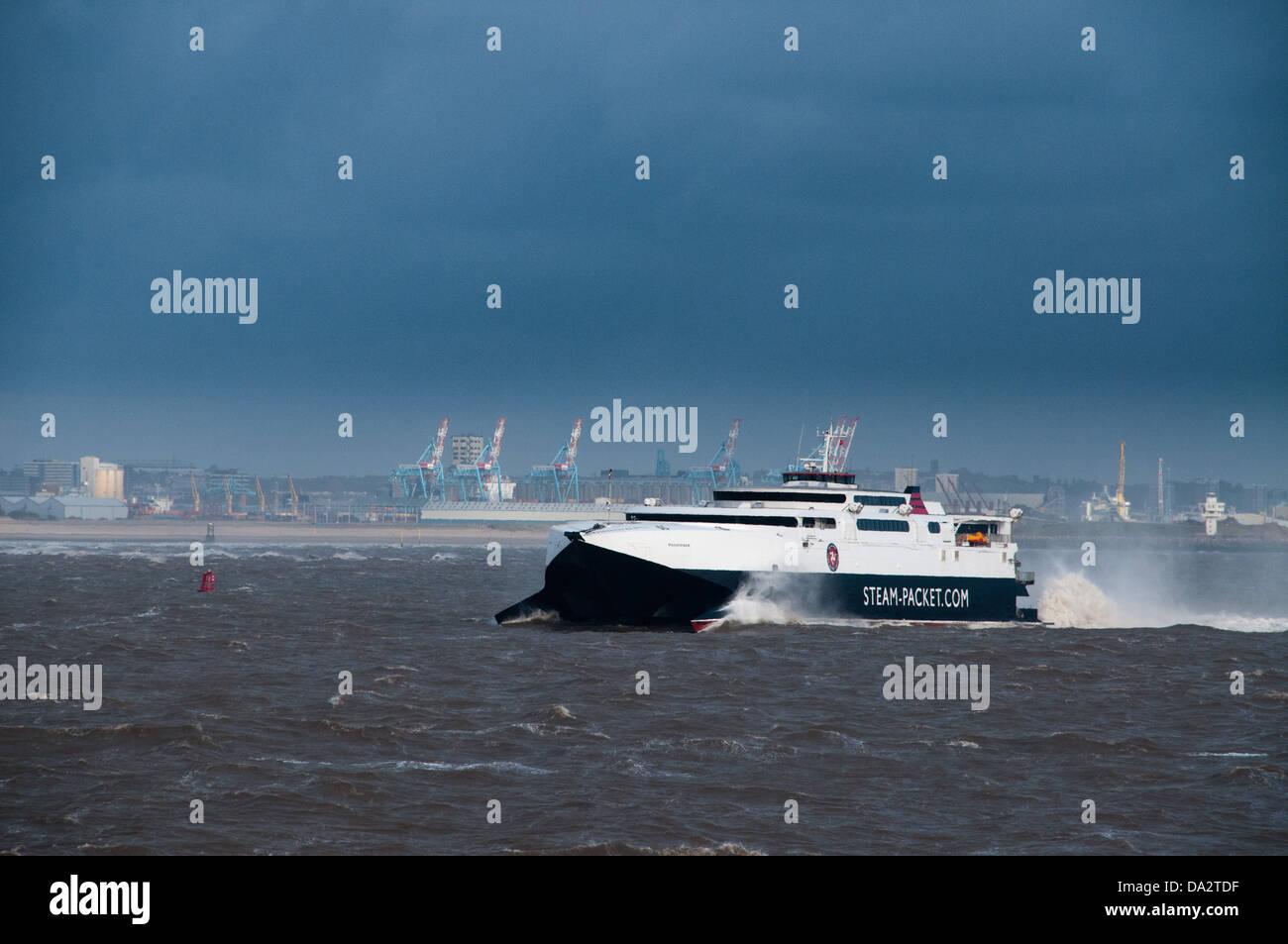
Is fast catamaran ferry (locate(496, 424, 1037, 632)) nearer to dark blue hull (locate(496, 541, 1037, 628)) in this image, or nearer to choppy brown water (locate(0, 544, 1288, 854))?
dark blue hull (locate(496, 541, 1037, 628))

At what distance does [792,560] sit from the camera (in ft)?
154

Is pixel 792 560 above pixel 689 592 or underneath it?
above

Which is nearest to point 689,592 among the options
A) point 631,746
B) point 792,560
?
point 792,560

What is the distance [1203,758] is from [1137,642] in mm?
25150

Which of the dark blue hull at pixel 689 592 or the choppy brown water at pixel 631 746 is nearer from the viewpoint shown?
the choppy brown water at pixel 631 746

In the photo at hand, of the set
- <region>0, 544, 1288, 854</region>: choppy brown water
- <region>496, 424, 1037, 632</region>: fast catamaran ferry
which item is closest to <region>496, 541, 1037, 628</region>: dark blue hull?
<region>496, 424, 1037, 632</region>: fast catamaran ferry

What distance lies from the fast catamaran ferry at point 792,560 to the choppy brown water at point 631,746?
172cm

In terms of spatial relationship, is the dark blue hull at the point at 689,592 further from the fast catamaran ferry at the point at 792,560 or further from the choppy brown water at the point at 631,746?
the choppy brown water at the point at 631,746

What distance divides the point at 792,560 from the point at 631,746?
23402mm

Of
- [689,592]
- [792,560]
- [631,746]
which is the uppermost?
[792,560]

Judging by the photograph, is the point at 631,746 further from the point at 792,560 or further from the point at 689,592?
the point at 792,560

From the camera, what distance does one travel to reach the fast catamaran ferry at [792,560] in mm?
45062

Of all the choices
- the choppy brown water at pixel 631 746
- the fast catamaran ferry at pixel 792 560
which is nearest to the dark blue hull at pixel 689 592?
the fast catamaran ferry at pixel 792 560

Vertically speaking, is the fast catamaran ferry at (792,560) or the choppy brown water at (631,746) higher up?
the fast catamaran ferry at (792,560)
